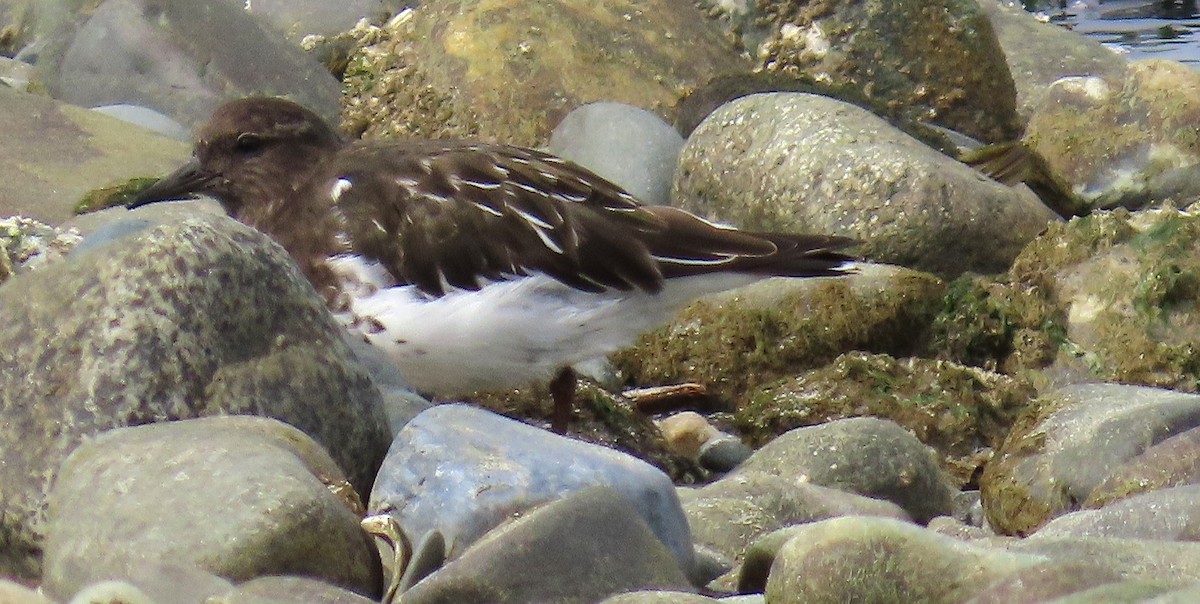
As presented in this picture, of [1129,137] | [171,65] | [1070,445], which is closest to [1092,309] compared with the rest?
[1070,445]

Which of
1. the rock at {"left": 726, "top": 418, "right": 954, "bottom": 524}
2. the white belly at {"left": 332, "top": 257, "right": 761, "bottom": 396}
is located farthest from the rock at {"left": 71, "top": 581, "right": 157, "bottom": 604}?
the white belly at {"left": 332, "top": 257, "right": 761, "bottom": 396}

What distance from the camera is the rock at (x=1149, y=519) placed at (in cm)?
333

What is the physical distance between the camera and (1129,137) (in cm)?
791

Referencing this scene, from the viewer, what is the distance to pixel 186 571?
9.37 feet

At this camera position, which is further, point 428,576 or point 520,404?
point 520,404

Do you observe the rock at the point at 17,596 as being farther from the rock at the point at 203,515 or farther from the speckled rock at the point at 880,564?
the speckled rock at the point at 880,564

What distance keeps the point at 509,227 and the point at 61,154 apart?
3.03 m

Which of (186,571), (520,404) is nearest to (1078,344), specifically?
(520,404)

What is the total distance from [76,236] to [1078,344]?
3400mm

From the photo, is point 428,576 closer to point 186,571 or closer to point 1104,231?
point 186,571

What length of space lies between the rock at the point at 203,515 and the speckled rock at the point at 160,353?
0.26m

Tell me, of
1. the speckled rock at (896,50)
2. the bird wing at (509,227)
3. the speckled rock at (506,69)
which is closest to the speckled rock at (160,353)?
the bird wing at (509,227)

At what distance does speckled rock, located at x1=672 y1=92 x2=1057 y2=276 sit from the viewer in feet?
21.3

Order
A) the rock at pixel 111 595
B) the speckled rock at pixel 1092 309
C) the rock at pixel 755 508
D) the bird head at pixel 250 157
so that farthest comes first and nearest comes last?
the speckled rock at pixel 1092 309 → the bird head at pixel 250 157 → the rock at pixel 755 508 → the rock at pixel 111 595
